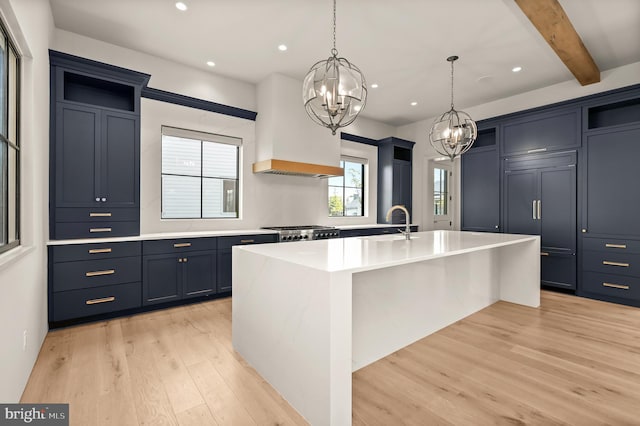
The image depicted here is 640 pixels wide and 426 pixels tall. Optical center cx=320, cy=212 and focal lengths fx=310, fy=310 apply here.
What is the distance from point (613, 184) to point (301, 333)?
438 cm

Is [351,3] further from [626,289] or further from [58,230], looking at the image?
[626,289]

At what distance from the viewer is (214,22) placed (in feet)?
10.2

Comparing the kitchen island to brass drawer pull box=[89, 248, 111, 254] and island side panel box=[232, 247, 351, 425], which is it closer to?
island side panel box=[232, 247, 351, 425]

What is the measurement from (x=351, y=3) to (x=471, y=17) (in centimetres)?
119

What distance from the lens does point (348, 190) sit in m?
6.05

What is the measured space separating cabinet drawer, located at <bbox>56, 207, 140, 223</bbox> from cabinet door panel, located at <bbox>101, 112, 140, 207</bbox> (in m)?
0.07

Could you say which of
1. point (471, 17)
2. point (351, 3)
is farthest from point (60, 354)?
point (471, 17)

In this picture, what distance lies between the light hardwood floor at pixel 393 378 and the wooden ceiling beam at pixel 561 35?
2841 mm

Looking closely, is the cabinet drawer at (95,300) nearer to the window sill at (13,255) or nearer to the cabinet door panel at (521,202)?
the window sill at (13,255)

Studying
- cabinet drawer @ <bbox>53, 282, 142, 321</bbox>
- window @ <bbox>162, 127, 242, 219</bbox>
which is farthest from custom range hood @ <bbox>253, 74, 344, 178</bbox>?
cabinet drawer @ <bbox>53, 282, 142, 321</bbox>

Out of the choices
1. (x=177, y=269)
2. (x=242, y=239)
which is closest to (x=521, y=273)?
(x=242, y=239)

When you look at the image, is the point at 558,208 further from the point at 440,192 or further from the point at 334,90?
the point at 334,90

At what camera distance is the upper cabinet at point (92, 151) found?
2924mm

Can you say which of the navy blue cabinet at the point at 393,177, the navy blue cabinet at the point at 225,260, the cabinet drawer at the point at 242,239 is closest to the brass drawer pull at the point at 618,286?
the navy blue cabinet at the point at 393,177
